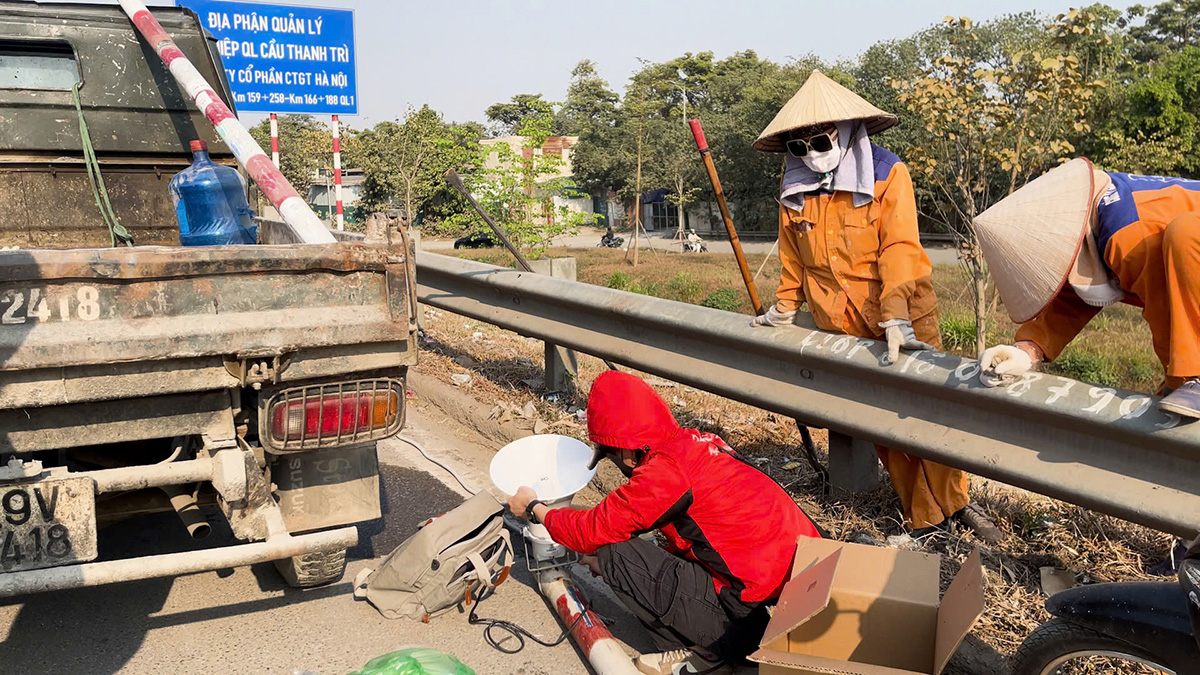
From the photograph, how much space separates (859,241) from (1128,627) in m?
1.84

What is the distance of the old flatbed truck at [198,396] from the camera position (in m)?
2.85

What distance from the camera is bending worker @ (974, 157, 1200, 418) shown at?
2.44 metres

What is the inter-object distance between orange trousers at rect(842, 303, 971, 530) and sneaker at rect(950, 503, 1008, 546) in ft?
0.12

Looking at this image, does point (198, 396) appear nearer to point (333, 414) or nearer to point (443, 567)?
point (333, 414)

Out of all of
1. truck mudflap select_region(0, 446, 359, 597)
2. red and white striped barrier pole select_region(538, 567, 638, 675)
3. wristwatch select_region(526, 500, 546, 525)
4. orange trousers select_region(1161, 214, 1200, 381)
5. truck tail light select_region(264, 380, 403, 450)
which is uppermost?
orange trousers select_region(1161, 214, 1200, 381)

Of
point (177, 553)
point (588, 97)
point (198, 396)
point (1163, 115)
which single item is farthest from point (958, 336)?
point (588, 97)

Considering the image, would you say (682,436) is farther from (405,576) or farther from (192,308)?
(192,308)

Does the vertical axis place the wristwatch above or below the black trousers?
above

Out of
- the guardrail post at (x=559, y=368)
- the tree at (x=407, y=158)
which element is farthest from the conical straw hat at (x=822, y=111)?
the tree at (x=407, y=158)

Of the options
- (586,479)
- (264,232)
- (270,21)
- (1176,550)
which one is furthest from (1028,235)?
(270,21)

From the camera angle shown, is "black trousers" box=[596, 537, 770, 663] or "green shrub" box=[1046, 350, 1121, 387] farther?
"green shrub" box=[1046, 350, 1121, 387]

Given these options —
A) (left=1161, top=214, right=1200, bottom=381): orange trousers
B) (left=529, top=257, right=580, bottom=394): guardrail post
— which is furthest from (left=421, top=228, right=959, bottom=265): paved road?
(left=1161, top=214, right=1200, bottom=381): orange trousers

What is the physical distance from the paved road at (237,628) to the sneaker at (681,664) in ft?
0.73

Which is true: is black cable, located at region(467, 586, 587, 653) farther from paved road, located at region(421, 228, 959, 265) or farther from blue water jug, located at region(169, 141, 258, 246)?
paved road, located at region(421, 228, 959, 265)
